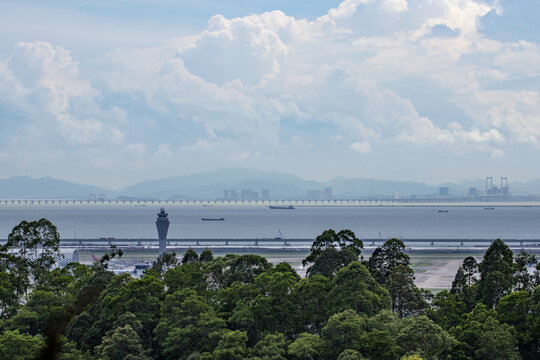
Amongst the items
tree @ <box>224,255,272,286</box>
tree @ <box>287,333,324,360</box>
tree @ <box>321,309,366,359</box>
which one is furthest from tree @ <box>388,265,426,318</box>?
tree @ <box>224,255,272,286</box>

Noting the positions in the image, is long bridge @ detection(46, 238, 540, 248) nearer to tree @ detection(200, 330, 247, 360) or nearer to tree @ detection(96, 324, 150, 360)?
tree @ detection(96, 324, 150, 360)

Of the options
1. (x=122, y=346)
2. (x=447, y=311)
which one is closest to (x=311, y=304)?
(x=447, y=311)

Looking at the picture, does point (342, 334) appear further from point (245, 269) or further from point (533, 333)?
point (245, 269)

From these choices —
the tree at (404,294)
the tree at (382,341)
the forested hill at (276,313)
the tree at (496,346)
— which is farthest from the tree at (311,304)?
the tree at (496,346)

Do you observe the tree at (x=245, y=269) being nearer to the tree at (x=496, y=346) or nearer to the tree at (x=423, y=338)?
the tree at (x=423, y=338)

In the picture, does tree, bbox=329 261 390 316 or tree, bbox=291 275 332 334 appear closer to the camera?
tree, bbox=329 261 390 316

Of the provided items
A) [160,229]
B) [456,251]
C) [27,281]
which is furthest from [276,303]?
[456,251]
